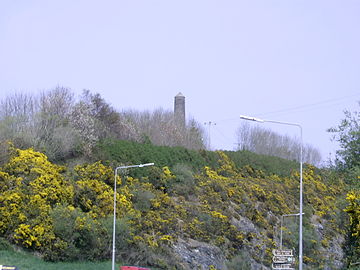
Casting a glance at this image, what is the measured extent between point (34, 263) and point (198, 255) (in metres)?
11.5

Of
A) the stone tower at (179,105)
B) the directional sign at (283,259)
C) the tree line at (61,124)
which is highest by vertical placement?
the stone tower at (179,105)

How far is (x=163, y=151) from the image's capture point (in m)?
54.8

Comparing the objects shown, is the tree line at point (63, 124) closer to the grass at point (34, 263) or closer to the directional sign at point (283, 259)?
the grass at point (34, 263)

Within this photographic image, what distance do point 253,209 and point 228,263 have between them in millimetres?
9886

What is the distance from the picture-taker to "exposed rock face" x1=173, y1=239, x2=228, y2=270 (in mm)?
41594

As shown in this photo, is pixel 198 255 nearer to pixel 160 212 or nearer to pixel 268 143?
pixel 160 212

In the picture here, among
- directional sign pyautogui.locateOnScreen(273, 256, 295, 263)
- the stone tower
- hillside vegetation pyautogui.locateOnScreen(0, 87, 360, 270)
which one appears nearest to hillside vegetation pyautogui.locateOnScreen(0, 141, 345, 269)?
hillside vegetation pyautogui.locateOnScreen(0, 87, 360, 270)

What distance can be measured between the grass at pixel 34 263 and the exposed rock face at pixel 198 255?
5562 mm

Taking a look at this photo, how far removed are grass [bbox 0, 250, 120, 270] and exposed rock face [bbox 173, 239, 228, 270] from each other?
5562mm

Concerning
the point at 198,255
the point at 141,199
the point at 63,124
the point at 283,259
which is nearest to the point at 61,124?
the point at 63,124

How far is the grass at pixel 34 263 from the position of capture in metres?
34.8

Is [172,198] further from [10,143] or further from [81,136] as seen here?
[10,143]

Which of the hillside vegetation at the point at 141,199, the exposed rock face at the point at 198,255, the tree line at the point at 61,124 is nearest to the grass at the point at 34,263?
the hillside vegetation at the point at 141,199

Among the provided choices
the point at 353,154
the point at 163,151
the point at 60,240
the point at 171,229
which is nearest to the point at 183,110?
the point at 163,151
